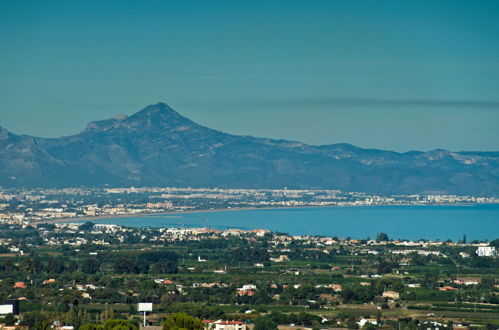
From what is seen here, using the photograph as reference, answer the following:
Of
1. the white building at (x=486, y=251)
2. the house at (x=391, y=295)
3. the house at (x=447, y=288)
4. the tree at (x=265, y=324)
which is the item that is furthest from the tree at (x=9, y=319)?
the white building at (x=486, y=251)

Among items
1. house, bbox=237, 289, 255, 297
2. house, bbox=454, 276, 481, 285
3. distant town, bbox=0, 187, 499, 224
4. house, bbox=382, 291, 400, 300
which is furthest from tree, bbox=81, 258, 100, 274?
distant town, bbox=0, 187, 499, 224

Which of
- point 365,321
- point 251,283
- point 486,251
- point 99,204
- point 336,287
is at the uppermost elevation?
point 99,204

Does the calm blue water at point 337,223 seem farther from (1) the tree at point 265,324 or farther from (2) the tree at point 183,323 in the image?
(2) the tree at point 183,323

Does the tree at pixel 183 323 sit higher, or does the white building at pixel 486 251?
the white building at pixel 486 251

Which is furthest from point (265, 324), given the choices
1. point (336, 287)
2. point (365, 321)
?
point (336, 287)

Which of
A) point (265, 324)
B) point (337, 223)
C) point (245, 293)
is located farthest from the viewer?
point (337, 223)

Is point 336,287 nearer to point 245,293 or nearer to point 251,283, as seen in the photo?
point 251,283

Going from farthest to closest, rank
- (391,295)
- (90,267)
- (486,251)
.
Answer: (486,251) < (90,267) < (391,295)

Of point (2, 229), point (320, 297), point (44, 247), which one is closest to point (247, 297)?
point (320, 297)
